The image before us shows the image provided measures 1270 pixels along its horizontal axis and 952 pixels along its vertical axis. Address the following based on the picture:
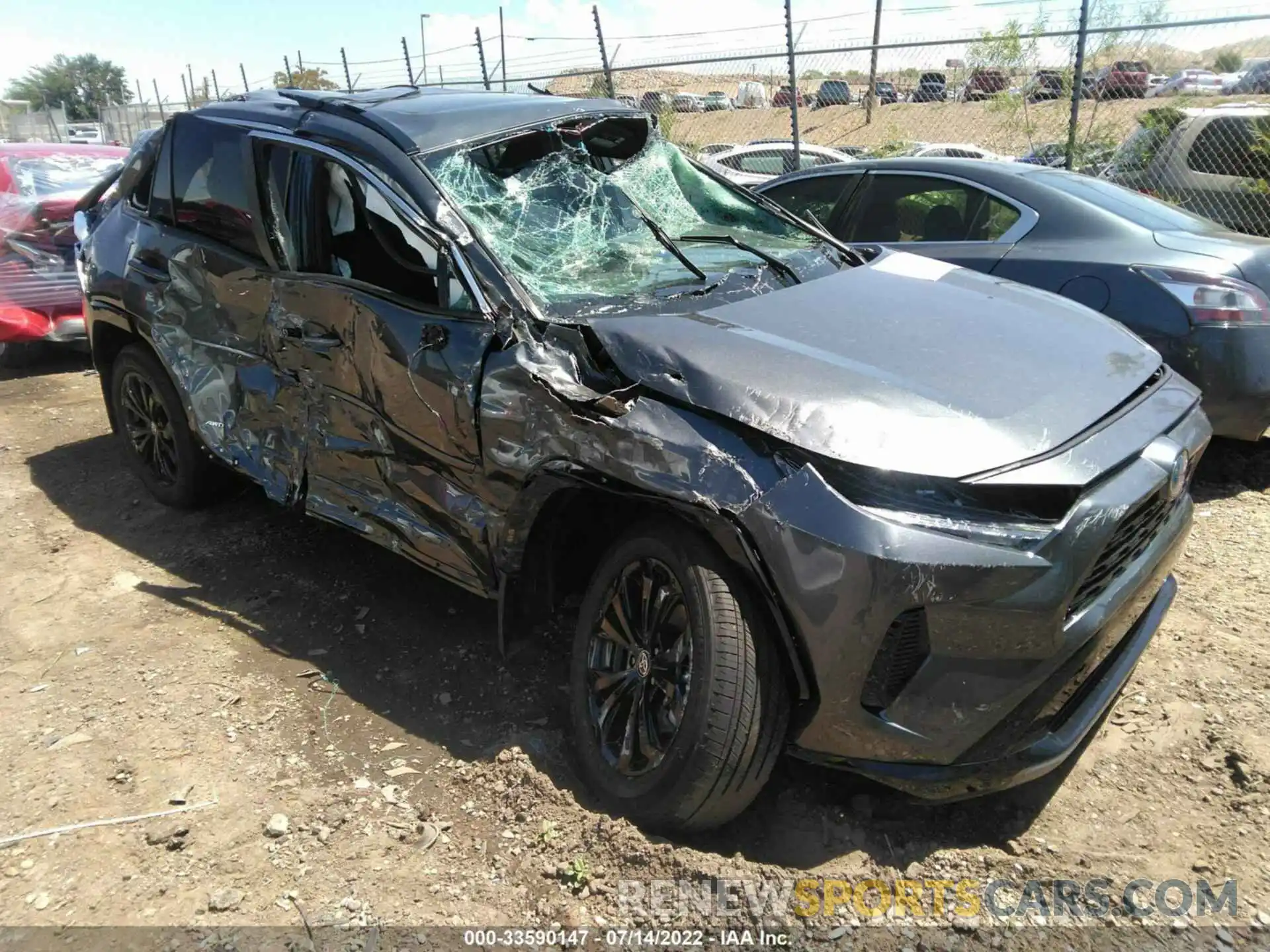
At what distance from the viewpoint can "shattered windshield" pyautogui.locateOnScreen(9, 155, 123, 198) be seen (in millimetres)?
7691

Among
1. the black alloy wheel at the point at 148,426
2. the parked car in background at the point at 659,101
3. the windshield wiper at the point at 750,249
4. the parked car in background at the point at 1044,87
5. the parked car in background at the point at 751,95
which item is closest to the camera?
the windshield wiper at the point at 750,249

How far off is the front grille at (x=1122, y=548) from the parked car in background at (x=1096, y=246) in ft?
6.96

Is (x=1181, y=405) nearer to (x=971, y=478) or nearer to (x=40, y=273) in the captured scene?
(x=971, y=478)

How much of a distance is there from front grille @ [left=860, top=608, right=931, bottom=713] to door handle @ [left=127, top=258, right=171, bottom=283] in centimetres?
365

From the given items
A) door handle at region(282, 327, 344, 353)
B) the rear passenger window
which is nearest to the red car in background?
the rear passenger window

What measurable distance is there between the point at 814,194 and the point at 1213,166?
4809 mm

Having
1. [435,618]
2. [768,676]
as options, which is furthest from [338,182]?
[768,676]

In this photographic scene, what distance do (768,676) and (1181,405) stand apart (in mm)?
1541

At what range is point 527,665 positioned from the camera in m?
3.46

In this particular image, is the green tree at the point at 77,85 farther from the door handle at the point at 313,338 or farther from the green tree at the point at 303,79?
the door handle at the point at 313,338

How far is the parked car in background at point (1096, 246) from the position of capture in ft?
14.0

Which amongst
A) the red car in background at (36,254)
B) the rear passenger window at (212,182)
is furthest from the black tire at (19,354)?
the rear passenger window at (212,182)

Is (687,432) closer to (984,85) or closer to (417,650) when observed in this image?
(417,650)

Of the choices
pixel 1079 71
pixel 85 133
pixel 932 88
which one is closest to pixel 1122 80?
pixel 1079 71
